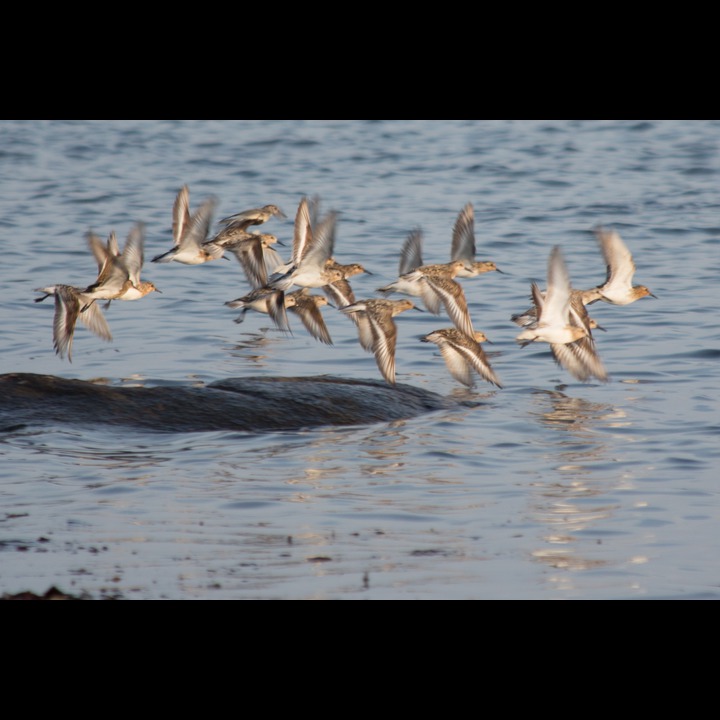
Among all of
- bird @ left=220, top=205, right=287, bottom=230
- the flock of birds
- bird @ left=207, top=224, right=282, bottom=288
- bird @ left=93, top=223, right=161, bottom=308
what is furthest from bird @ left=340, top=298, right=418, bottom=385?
bird @ left=220, top=205, right=287, bottom=230

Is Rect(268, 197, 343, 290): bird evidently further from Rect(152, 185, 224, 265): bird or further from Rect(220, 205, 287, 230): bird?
Rect(220, 205, 287, 230): bird

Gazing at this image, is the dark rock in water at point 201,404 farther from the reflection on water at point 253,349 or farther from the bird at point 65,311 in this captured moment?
the reflection on water at point 253,349

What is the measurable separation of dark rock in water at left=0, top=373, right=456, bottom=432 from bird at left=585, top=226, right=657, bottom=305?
299cm

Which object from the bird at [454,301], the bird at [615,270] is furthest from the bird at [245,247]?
the bird at [615,270]

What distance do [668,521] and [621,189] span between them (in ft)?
55.3

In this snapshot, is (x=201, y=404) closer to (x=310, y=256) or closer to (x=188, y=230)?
(x=310, y=256)

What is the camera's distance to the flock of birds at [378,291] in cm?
1145

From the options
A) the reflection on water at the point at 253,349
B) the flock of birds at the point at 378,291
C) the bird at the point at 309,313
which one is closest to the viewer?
the flock of birds at the point at 378,291

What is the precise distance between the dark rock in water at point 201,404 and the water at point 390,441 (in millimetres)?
170

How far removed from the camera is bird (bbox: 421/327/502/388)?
1146 centimetres

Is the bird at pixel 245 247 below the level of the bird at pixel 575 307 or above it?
above

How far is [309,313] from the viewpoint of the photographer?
13258 millimetres

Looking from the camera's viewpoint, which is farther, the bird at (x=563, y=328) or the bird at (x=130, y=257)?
the bird at (x=130, y=257)

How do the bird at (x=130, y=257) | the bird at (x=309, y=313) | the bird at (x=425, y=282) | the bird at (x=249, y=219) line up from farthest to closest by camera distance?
1. the bird at (x=249, y=219)
2. the bird at (x=309, y=313)
3. the bird at (x=425, y=282)
4. the bird at (x=130, y=257)
